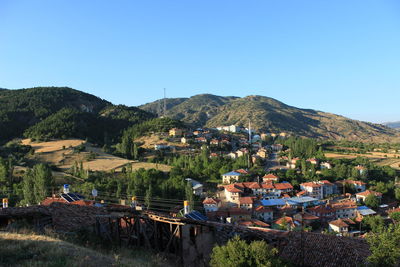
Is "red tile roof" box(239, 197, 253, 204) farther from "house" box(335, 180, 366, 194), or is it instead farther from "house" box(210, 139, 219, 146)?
"house" box(210, 139, 219, 146)

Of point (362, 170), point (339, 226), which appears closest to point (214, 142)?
point (362, 170)

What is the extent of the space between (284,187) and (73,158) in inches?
1279

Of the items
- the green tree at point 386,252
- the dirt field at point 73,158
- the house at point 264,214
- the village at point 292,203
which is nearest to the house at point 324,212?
the village at point 292,203

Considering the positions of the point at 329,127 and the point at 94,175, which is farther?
the point at 329,127

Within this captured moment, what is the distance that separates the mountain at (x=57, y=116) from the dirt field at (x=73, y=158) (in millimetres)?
8148

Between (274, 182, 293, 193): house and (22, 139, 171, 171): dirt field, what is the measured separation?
50.0 feet

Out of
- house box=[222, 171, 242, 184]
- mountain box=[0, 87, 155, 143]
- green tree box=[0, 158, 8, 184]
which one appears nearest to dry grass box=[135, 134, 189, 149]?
mountain box=[0, 87, 155, 143]

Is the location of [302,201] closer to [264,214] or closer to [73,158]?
[264,214]

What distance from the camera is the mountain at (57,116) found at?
211ft

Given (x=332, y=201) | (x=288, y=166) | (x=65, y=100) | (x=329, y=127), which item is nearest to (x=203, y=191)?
(x=332, y=201)

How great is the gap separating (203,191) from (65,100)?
7421 centimetres

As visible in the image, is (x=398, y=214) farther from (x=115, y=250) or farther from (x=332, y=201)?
(x=115, y=250)

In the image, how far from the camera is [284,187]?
39.5 metres

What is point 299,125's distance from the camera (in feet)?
458
